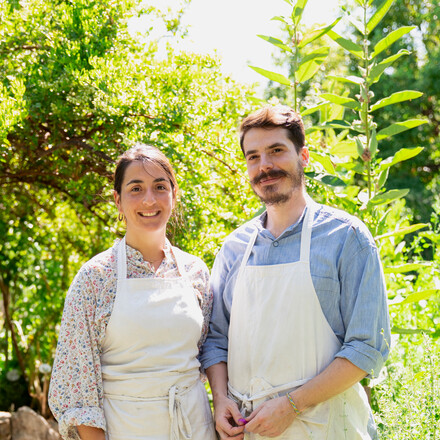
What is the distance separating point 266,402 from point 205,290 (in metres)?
0.43

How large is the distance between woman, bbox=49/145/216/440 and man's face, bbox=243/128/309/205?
0.29 metres

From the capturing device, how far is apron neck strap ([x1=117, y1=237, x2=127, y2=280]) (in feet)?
5.87

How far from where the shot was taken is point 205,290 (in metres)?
1.96

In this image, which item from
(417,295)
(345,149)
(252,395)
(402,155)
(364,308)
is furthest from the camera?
(345,149)

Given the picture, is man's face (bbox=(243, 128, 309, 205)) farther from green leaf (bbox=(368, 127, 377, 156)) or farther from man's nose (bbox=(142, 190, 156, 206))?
green leaf (bbox=(368, 127, 377, 156))

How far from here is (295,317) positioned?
1702 millimetres

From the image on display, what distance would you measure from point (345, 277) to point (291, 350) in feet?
0.84

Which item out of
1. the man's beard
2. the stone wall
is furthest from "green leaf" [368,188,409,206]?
the stone wall

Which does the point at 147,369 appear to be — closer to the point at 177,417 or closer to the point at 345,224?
the point at 177,417

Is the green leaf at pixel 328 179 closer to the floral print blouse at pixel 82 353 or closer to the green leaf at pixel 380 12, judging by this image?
the green leaf at pixel 380 12

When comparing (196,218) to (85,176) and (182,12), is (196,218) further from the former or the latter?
(182,12)

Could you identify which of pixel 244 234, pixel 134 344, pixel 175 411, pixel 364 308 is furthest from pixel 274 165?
pixel 175 411

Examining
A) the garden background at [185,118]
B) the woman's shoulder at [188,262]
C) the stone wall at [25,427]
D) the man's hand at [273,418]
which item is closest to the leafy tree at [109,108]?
the garden background at [185,118]

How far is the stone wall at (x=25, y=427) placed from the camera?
3.82 m
